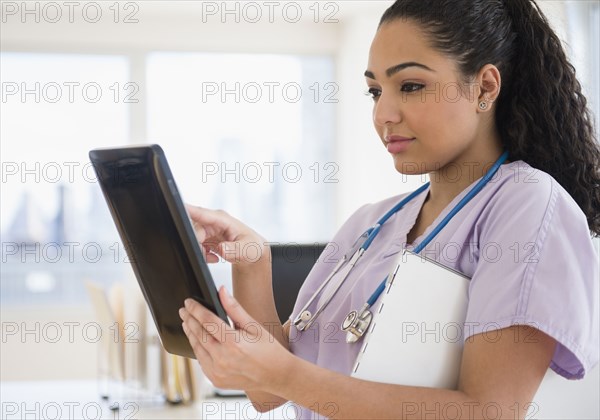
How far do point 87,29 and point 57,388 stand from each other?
3.24 metres

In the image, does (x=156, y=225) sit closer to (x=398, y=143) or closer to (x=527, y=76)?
(x=398, y=143)

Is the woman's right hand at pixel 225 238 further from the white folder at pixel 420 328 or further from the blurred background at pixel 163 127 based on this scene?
the blurred background at pixel 163 127

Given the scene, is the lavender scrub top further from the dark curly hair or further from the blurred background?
the blurred background

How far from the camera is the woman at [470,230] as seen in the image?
3.00ft

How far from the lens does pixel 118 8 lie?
5.38 m

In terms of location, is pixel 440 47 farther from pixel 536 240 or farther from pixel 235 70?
pixel 235 70

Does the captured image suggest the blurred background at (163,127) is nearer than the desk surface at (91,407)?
No

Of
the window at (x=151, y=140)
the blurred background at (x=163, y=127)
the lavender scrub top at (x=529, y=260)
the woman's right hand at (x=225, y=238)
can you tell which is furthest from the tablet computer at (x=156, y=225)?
the window at (x=151, y=140)

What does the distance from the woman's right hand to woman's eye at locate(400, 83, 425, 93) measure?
324mm

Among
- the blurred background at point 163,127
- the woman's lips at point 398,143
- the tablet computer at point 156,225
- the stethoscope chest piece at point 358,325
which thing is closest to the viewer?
the tablet computer at point 156,225

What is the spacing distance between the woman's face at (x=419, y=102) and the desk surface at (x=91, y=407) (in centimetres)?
146

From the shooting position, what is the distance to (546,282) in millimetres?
922

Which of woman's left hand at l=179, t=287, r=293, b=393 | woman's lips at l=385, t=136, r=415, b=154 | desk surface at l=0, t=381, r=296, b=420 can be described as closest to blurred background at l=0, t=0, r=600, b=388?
desk surface at l=0, t=381, r=296, b=420

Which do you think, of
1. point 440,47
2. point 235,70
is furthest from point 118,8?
point 440,47
